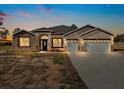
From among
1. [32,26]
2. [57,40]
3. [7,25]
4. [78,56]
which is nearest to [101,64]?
[78,56]

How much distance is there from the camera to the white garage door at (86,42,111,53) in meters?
9.68

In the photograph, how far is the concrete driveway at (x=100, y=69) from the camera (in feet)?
30.3

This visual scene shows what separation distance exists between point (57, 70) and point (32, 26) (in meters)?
1.32

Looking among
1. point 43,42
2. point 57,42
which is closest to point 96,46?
point 57,42

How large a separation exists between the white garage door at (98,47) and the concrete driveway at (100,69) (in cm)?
14

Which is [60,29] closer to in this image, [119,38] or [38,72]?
[38,72]

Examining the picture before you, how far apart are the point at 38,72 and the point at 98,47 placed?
1.77 meters

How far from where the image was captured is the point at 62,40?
971 centimetres

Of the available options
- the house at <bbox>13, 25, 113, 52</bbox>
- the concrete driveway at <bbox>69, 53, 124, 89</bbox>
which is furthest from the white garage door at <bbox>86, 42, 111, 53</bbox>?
the concrete driveway at <bbox>69, 53, 124, 89</bbox>

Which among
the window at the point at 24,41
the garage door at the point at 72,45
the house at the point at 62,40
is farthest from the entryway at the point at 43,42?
the garage door at the point at 72,45

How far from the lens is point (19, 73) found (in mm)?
9438

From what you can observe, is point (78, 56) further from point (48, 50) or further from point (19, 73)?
point (19, 73)

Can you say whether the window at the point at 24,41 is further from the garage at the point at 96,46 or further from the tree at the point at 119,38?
the tree at the point at 119,38

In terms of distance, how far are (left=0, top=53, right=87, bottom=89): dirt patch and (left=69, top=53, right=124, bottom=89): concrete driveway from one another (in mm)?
194
